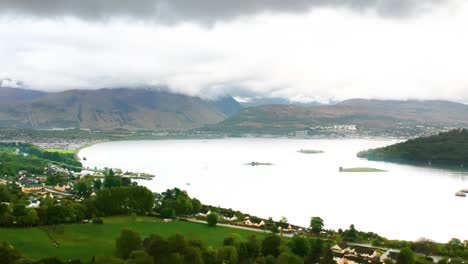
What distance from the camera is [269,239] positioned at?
47.7 feet

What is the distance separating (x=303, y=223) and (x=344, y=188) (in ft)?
36.8

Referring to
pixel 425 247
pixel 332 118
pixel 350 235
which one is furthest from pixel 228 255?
pixel 332 118

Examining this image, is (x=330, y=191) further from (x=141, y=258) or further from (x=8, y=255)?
(x=8, y=255)

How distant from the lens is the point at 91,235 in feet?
53.0

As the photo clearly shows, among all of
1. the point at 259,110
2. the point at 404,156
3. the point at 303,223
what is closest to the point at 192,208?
the point at 303,223

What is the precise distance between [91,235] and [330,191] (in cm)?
1789

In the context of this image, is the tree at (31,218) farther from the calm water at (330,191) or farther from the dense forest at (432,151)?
the dense forest at (432,151)

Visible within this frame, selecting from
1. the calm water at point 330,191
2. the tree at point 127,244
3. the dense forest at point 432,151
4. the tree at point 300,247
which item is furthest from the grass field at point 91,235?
the dense forest at point 432,151

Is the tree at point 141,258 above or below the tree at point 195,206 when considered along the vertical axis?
above

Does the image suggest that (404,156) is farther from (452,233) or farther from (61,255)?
(61,255)

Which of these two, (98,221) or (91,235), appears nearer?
(91,235)

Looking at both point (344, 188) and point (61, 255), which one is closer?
point (61, 255)

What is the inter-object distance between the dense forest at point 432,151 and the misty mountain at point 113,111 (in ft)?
287

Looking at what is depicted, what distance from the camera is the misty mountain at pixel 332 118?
113000 mm
